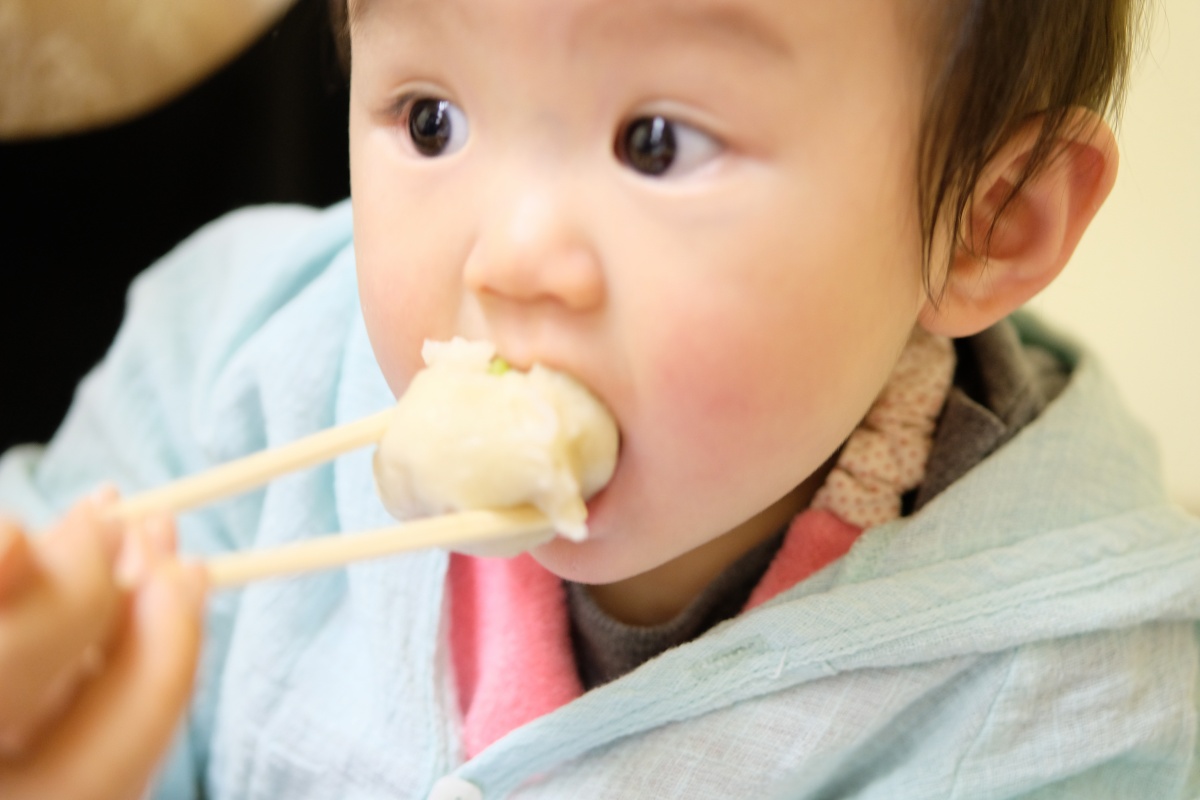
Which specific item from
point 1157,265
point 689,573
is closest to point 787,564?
point 689,573

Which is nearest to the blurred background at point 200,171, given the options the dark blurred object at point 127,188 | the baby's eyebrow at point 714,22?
the dark blurred object at point 127,188

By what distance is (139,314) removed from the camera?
1.00 metres

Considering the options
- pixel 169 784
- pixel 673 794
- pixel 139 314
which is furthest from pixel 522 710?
pixel 139 314

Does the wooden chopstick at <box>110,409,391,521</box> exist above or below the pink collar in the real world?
above

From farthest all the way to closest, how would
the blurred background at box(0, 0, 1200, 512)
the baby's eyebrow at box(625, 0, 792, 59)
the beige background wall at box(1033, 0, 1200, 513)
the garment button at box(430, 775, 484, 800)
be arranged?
the beige background wall at box(1033, 0, 1200, 513) < the blurred background at box(0, 0, 1200, 512) < the garment button at box(430, 775, 484, 800) < the baby's eyebrow at box(625, 0, 792, 59)

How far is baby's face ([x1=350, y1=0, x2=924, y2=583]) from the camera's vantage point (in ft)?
1.57

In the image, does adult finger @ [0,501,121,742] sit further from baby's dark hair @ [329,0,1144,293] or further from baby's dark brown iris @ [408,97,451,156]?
baby's dark hair @ [329,0,1144,293]

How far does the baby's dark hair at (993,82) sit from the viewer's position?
0.52 meters

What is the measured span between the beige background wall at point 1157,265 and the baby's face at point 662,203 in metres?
0.66

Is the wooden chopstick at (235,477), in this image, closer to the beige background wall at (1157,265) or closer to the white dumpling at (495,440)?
the white dumpling at (495,440)

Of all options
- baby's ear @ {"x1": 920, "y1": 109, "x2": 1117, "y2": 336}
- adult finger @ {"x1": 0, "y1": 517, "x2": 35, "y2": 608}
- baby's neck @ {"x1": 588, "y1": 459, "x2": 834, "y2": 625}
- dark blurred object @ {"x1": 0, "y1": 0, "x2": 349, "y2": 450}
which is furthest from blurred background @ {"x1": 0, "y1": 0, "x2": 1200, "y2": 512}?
adult finger @ {"x1": 0, "y1": 517, "x2": 35, "y2": 608}

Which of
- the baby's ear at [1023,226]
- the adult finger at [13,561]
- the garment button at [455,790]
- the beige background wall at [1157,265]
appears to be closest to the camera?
the adult finger at [13,561]

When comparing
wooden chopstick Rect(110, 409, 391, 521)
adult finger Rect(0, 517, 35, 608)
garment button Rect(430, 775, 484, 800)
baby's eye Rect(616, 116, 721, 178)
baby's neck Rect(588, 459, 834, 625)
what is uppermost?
baby's eye Rect(616, 116, 721, 178)

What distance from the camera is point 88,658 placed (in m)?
0.34
